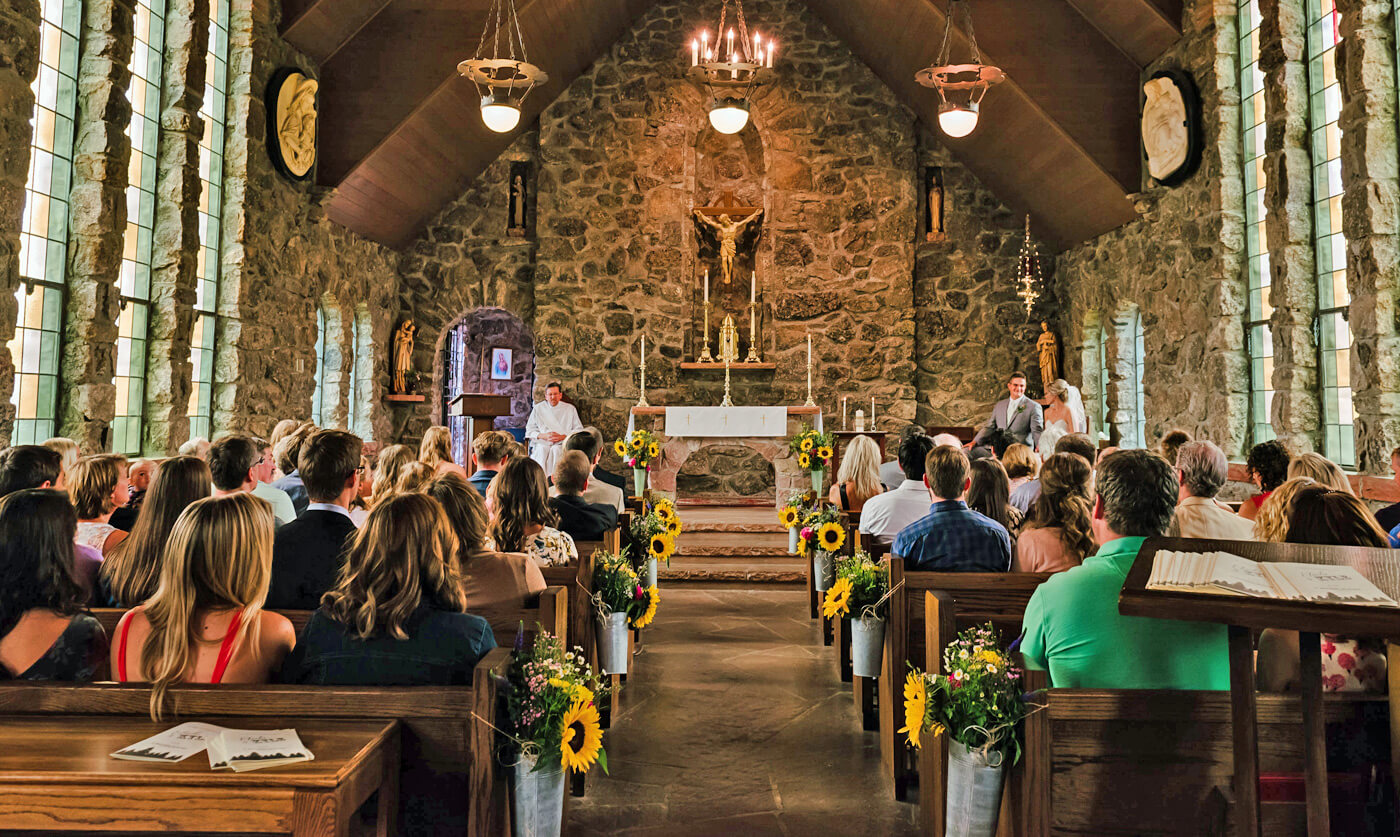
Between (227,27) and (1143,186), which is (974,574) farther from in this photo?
(227,27)

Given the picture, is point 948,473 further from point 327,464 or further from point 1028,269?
point 1028,269

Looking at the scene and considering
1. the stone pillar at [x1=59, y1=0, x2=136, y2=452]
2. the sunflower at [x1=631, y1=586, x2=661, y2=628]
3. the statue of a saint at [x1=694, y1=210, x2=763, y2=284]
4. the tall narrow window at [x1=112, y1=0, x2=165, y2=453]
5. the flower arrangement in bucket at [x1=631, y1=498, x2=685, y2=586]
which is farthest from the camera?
the statue of a saint at [x1=694, y1=210, x2=763, y2=284]

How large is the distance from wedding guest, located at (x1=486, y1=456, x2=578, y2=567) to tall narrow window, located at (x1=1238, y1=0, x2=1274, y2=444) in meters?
6.19

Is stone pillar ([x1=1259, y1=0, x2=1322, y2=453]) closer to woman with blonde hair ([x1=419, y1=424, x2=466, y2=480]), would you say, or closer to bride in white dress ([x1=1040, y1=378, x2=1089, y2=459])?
bride in white dress ([x1=1040, y1=378, x2=1089, y2=459])

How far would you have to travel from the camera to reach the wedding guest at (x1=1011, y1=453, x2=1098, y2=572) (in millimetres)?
3230

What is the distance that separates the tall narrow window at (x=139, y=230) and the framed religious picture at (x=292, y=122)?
114cm

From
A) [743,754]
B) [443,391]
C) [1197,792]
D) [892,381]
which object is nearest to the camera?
[1197,792]

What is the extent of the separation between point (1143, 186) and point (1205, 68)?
1.29 metres

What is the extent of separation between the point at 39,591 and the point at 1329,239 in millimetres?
7584

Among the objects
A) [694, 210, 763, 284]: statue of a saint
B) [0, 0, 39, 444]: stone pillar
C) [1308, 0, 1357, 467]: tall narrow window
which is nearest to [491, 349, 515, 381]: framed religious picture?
[694, 210, 763, 284]: statue of a saint

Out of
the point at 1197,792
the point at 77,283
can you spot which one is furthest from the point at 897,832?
the point at 77,283

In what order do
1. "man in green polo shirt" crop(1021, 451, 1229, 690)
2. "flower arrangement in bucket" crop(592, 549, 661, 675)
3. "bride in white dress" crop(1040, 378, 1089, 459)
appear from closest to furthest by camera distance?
"man in green polo shirt" crop(1021, 451, 1229, 690), "flower arrangement in bucket" crop(592, 549, 661, 675), "bride in white dress" crop(1040, 378, 1089, 459)

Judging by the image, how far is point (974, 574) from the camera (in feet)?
10.4

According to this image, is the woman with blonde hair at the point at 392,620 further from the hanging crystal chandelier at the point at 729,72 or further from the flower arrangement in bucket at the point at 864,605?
the hanging crystal chandelier at the point at 729,72
